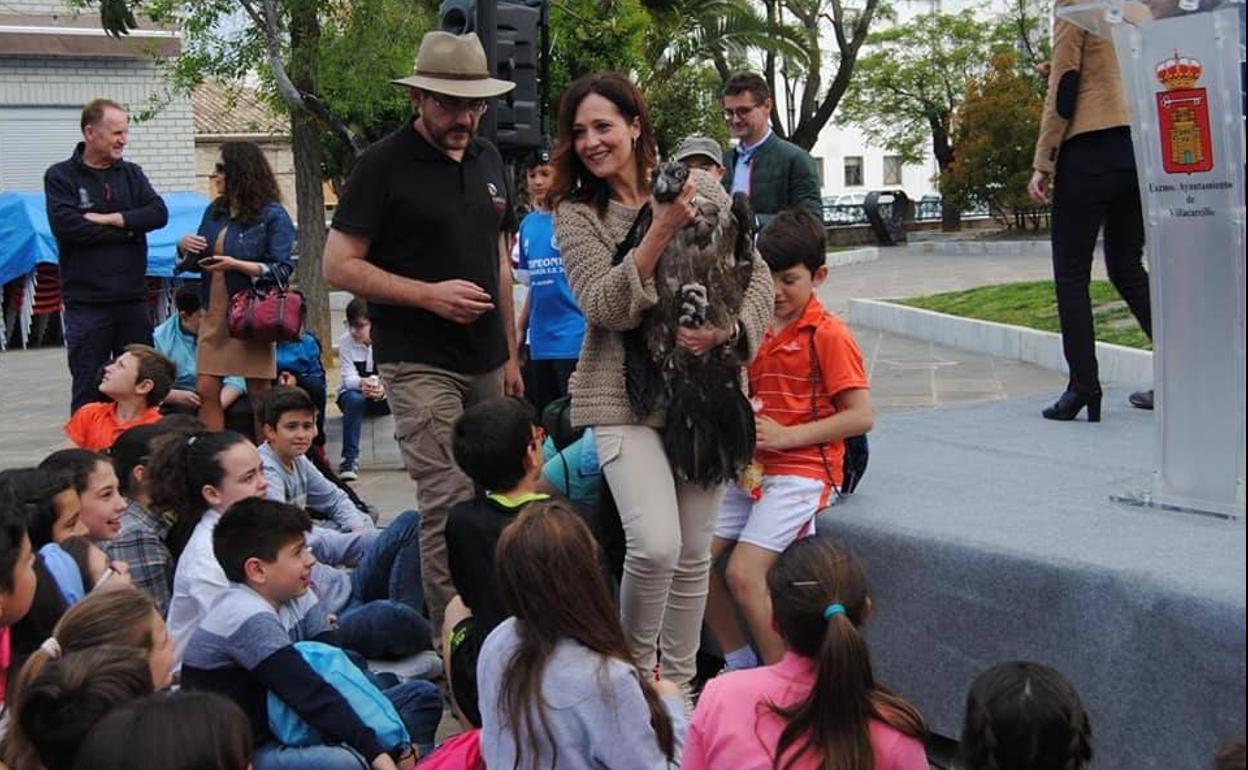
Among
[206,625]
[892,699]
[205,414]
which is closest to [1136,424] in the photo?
[892,699]

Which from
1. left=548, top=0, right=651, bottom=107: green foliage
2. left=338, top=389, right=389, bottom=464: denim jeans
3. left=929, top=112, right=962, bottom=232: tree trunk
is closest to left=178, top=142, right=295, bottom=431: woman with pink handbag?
left=338, top=389, right=389, bottom=464: denim jeans

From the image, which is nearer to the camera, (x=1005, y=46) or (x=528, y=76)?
(x=528, y=76)

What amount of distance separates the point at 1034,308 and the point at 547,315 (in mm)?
6972

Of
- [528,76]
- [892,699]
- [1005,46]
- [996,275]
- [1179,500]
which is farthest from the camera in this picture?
[1005,46]

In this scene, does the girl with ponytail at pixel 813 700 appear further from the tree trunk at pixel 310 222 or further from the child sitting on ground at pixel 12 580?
the tree trunk at pixel 310 222

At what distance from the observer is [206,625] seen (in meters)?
3.70

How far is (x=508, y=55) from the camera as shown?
740 centimetres

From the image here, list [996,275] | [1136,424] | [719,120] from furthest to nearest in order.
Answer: [719,120]
[996,275]
[1136,424]

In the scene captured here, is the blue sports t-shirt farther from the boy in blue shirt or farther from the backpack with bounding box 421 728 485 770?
the backpack with bounding box 421 728 485 770

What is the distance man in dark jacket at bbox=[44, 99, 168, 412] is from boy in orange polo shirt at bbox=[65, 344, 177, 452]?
2.57 feet

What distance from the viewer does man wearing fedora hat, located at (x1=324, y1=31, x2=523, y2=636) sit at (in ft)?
14.8

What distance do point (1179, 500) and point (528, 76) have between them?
437 cm

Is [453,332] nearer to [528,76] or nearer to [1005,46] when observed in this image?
[528,76]

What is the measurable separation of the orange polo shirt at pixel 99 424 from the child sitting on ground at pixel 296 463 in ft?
2.64
